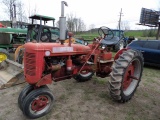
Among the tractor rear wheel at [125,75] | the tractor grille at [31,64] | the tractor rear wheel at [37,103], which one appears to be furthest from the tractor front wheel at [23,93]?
the tractor rear wheel at [125,75]

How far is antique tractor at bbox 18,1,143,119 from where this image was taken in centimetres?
281

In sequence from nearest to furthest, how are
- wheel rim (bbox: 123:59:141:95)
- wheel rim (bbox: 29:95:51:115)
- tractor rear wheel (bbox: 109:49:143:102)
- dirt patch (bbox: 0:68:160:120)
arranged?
wheel rim (bbox: 29:95:51:115) → dirt patch (bbox: 0:68:160:120) → tractor rear wheel (bbox: 109:49:143:102) → wheel rim (bbox: 123:59:141:95)

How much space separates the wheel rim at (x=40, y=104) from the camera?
283 cm

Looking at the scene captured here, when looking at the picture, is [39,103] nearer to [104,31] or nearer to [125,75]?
[125,75]

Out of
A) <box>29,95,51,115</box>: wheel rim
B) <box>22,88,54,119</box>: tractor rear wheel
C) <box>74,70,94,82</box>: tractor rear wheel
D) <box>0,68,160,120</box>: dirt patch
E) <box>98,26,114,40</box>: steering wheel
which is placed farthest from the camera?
<box>74,70,94,82</box>: tractor rear wheel

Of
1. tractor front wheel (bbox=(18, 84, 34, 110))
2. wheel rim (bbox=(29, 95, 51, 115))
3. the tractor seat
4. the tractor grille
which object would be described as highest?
the tractor seat

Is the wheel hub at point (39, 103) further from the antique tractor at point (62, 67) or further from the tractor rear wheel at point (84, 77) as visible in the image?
the tractor rear wheel at point (84, 77)

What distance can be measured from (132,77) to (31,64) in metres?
2.21

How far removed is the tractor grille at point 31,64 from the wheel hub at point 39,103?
0.46 meters

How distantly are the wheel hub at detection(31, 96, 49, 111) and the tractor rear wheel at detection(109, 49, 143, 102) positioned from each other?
1.28 m

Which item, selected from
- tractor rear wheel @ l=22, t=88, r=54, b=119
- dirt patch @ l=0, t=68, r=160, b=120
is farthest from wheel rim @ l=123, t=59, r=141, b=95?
tractor rear wheel @ l=22, t=88, r=54, b=119

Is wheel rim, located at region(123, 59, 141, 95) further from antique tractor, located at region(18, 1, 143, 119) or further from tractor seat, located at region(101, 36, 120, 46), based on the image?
tractor seat, located at region(101, 36, 120, 46)

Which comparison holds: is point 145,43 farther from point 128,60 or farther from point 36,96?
point 36,96

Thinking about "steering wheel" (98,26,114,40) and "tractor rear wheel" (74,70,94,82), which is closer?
"steering wheel" (98,26,114,40)
